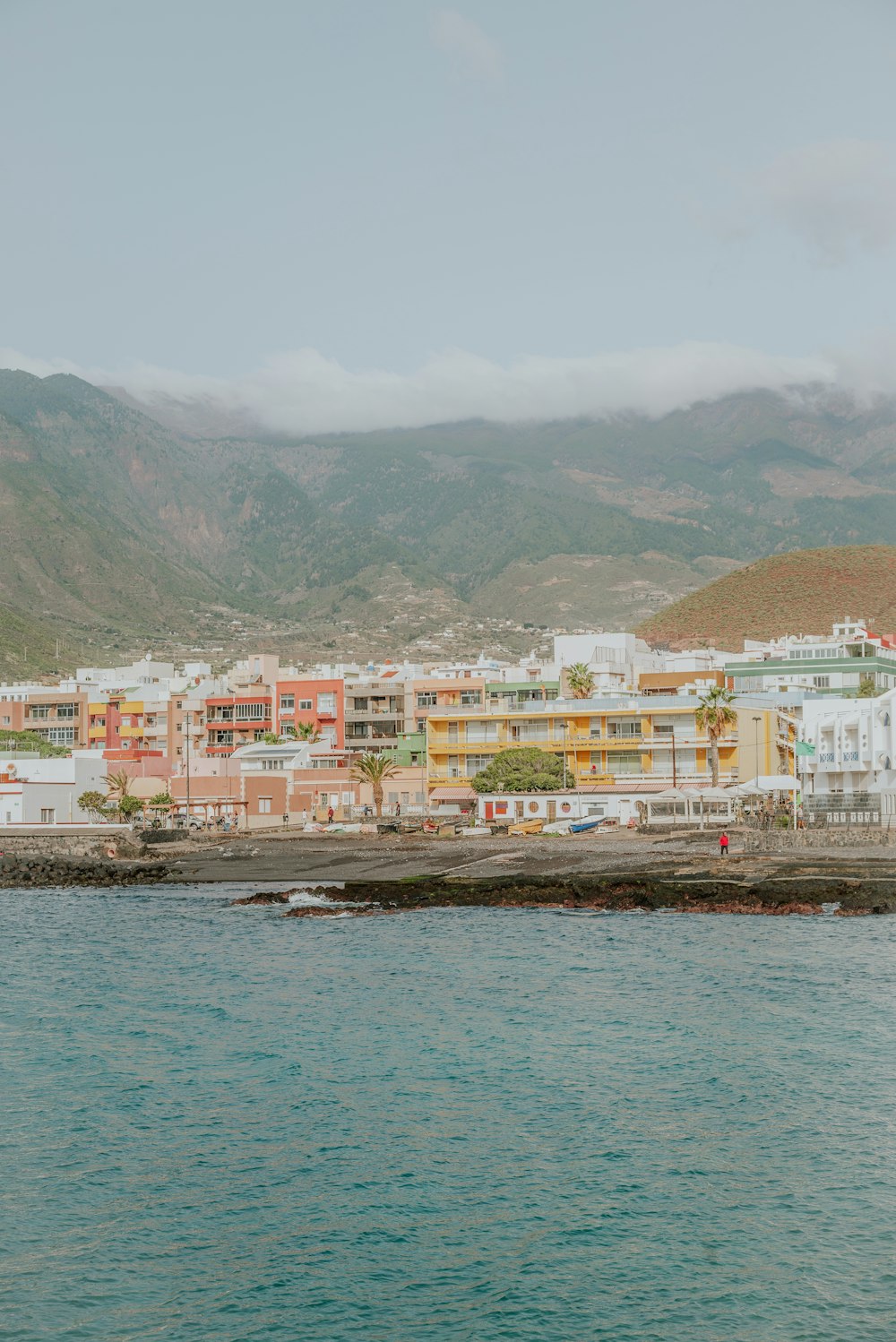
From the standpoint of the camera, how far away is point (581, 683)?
101938 millimetres

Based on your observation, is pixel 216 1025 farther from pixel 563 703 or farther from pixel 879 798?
pixel 563 703

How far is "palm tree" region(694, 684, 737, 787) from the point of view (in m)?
90.2

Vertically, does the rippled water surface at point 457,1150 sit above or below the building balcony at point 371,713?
below

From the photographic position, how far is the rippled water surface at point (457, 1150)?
17.1 metres

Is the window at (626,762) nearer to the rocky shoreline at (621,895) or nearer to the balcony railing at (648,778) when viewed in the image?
the balcony railing at (648,778)

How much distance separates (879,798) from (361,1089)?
56.5 m

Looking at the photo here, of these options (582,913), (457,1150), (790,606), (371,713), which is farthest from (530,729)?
(790,606)

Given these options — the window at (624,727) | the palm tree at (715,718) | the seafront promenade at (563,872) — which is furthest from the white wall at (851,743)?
the seafront promenade at (563,872)

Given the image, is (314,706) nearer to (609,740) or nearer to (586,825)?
(609,740)

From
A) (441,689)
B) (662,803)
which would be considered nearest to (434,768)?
(441,689)

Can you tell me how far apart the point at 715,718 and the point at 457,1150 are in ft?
228

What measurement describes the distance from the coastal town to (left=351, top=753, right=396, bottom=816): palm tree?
24 cm

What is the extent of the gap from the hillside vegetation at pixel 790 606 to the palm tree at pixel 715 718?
268ft

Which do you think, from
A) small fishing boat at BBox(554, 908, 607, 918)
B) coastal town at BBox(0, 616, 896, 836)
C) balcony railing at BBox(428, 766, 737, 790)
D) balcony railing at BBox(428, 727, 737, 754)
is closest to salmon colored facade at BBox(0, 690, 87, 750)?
coastal town at BBox(0, 616, 896, 836)
